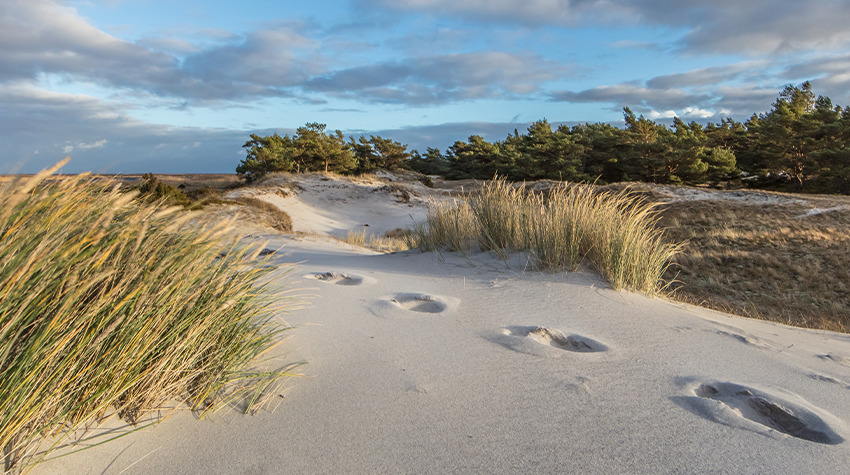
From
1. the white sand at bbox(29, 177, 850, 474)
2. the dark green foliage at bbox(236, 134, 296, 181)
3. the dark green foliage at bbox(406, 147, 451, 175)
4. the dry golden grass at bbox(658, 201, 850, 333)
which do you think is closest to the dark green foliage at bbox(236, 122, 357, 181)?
the dark green foliage at bbox(236, 134, 296, 181)

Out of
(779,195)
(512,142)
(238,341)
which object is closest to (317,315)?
(238,341)

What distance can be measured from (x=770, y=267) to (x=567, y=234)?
534 centimetres

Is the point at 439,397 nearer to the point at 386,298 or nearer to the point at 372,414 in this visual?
the point at 372,414

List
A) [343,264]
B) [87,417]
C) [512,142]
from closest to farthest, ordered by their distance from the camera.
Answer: [87,417], [343,264], [512,142]

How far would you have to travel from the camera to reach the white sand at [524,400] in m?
1.55

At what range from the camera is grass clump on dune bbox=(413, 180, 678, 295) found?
419 cm

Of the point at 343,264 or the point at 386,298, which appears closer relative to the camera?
the point at 386,298

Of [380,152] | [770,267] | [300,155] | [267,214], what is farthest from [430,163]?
[770,267]

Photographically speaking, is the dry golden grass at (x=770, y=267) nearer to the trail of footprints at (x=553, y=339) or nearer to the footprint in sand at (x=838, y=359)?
the footprint in sand at (x=838, y=359)

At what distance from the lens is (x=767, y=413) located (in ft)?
6.46

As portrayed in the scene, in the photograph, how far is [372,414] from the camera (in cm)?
184

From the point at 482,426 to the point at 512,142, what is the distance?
38.0m

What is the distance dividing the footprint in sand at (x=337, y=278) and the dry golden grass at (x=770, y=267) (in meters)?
4.11

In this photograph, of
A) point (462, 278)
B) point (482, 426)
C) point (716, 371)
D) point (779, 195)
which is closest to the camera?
point (482, 426)
